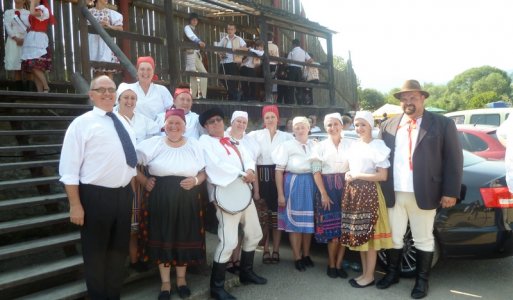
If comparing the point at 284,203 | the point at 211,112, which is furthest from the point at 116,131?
the point at 284,203

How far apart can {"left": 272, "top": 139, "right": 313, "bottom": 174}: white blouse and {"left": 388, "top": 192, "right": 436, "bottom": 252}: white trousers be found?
984 mm

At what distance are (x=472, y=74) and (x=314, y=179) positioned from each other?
74683 mm

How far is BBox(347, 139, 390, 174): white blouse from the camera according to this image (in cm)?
418

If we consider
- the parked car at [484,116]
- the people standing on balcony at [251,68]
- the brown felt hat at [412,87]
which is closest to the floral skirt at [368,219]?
the brown felt hat at [412,87]

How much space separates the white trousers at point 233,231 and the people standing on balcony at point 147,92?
4.57 feet

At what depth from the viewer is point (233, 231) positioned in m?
4.11

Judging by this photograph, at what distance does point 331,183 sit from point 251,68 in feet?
16.1

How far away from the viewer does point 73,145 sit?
3.08 metres

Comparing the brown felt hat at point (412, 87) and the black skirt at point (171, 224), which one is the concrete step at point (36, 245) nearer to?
the black skirt at point (171, 224)

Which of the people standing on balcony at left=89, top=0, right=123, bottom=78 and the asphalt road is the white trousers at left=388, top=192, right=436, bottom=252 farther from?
the people standing on balcony at left=89, top=0, right=123, bottom=78

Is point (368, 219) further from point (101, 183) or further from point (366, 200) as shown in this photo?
point (101, 183)

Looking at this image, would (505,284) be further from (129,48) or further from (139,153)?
(129,48)

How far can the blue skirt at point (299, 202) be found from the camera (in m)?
4.68

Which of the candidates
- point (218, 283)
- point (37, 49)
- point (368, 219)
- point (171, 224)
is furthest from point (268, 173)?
point (37, 49)
